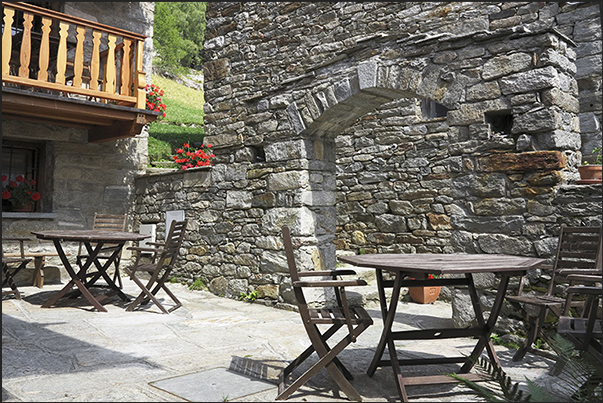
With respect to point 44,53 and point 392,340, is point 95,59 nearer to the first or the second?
point 44,53

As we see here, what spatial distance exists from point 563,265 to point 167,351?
9.36 feet

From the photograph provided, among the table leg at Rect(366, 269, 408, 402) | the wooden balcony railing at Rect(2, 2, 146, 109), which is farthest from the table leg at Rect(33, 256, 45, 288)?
the table leg at Rect(366, 269, 408, 402)

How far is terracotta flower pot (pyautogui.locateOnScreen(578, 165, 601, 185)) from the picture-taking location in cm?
350

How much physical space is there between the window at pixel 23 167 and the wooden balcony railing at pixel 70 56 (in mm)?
1042

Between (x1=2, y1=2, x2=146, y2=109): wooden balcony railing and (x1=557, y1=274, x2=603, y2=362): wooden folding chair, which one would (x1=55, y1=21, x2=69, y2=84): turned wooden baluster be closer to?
(x1=2, y1=2, x2=146, y2=109): wooden balcony railing

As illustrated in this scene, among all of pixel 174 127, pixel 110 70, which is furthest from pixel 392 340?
pixel 174 127

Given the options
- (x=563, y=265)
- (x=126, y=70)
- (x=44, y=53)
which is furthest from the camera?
(x=126, y=70)

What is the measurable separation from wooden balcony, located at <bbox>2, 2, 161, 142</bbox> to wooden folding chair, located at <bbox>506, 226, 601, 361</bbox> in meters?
5.17

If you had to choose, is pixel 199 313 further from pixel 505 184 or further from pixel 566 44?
pixel 566 44

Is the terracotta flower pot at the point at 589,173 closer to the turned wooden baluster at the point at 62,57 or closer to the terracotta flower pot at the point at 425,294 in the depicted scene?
the terracotta flower pot at the point at 425,294

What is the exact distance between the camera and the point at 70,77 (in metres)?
6.54

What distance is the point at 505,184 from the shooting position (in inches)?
147

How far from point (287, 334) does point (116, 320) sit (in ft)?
5.29

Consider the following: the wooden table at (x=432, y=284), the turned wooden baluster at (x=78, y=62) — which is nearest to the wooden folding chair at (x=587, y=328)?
the wooden table at (x=432, y=284)
